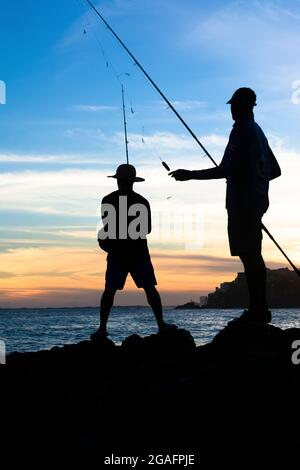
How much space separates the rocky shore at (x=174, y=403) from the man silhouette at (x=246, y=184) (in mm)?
640

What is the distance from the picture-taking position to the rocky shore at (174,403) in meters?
5.16

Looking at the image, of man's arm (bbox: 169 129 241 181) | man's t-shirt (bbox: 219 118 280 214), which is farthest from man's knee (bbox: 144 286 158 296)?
man's arm (bbox: 169 129 241 181)

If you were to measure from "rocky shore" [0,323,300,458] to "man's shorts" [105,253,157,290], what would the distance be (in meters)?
1.17

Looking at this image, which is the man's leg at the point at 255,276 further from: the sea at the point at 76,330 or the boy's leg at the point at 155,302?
the sea at the point at 76,330

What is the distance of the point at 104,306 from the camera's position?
27.5 ft

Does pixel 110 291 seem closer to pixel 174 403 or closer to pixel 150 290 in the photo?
pixel 150 290

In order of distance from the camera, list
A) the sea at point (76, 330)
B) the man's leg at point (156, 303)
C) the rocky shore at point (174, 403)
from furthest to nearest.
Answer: the sea at point (76, 330) < the man's leg at point (156, 303) < the rocky shore at point (174, 403)

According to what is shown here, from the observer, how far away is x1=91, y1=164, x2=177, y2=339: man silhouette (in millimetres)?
8383

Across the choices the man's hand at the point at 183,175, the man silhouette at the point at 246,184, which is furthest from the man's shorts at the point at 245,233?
the man's hand at the point at 183,175

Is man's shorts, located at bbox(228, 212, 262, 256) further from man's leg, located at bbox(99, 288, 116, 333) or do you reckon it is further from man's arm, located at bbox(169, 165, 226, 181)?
man's leg, located at bbox(99, 288, 116, 333)

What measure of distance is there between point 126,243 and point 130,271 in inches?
15.3
